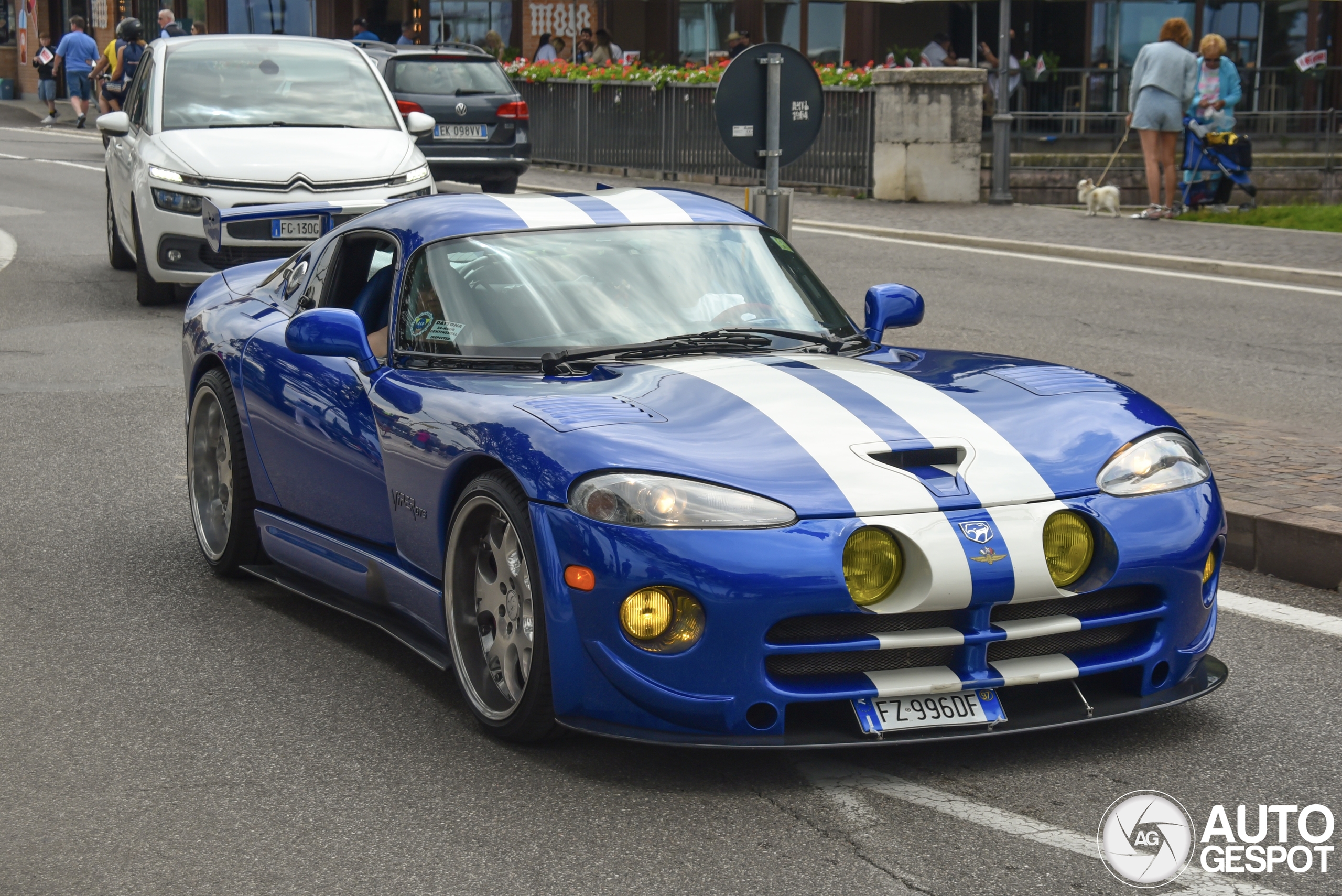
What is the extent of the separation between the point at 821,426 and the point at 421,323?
55.8 inches

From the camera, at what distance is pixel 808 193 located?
22062 mm

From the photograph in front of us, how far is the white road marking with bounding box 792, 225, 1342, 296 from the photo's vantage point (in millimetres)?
14328

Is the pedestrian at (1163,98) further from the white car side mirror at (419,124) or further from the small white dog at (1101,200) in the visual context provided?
the white car side mirror at (419,124)

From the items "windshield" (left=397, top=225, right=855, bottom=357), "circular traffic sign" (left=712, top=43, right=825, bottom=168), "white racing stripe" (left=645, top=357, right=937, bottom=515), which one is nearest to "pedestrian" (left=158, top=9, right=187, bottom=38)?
"circular traffic sign" (left=712, top=43, right=825, bottom=168)

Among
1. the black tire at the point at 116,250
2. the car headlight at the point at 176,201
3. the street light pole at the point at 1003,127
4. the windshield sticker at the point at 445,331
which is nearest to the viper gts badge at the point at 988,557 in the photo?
the windshield sticker at the point at 445,331

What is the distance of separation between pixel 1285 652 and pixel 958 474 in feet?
5.11

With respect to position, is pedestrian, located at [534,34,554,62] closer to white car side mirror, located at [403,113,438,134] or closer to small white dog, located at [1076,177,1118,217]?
small white dog, located at [1076,177,1118,217]

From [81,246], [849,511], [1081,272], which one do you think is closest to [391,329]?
[849,511]

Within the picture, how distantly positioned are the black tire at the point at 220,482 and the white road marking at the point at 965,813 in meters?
2.54

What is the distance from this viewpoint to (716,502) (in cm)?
Answer: 401

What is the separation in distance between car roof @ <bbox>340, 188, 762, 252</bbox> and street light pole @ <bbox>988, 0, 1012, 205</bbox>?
14.5 metres

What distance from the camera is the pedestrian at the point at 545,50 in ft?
98.5

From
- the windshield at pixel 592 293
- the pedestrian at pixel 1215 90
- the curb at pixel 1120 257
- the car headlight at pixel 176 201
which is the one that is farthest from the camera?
the pedestrian at pixel 1215 90

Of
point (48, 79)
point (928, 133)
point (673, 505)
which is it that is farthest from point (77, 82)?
point (673, 505)
